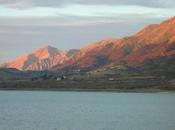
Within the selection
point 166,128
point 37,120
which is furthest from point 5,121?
point 166,128

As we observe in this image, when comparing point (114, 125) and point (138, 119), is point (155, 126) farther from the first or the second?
point (138, 119)

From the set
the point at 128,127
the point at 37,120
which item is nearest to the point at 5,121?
the point at 37,120

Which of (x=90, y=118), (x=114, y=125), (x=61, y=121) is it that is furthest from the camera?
(x=90, y=118)

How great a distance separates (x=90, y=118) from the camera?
101 meters

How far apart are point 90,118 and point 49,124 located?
47.8ft

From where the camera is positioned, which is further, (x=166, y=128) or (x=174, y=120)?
(x=174, y=120)

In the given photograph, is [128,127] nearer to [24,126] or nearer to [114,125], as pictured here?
[114,125]

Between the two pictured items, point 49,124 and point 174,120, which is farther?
point 174,120

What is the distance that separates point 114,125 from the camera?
8725 cm

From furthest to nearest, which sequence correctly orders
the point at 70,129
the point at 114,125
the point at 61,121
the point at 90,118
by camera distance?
the point at 90,118
the point at 61,121
the point at 114,125
the point at 70,129

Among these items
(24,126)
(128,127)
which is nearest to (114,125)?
(128,127)

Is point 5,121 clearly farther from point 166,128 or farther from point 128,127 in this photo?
point 166,128

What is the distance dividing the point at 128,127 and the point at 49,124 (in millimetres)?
13307

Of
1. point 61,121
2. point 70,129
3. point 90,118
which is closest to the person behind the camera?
point 70,129
